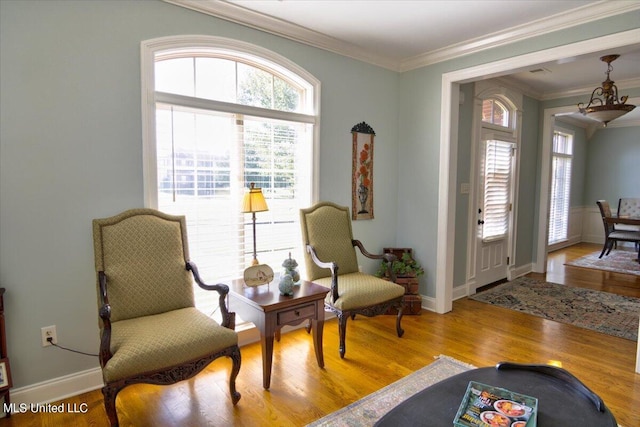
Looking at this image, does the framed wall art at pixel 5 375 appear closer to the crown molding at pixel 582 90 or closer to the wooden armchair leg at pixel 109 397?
the wooden armchair leg at pixel 109 397

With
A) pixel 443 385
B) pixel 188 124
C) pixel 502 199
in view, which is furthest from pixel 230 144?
pixel 502 199

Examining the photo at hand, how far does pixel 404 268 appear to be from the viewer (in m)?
3.99

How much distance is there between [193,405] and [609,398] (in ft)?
8.67

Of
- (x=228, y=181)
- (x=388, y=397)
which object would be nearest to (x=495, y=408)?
(x=388, y=397)

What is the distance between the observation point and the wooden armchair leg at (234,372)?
226 cm

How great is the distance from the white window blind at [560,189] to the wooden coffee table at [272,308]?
657 centimetres

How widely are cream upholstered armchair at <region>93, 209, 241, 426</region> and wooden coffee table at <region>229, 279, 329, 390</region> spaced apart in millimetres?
195

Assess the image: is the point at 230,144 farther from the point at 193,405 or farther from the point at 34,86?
the point at 193,405

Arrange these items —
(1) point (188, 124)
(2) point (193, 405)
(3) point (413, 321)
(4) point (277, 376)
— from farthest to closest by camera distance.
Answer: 1. (3) point (413, 321)
2. (1) point (188, 124)
3. (4) point (277, 376)
4. (2) point (193, 405)

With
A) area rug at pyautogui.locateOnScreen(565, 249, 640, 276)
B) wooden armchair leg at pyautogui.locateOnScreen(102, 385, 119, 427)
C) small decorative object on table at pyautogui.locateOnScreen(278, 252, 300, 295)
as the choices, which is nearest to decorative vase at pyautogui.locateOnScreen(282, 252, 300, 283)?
small decorative object on table at pyautogui.locateOnScreen(278, 252, 300, 295)

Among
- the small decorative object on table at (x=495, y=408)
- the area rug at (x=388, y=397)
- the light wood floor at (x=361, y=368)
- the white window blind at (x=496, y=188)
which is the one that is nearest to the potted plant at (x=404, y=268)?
the light wood floor at (x=361, y=368)

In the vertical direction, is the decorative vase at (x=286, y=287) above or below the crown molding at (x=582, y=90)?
below

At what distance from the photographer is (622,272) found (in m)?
5.77

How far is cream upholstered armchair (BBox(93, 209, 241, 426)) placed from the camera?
1.91 meters
